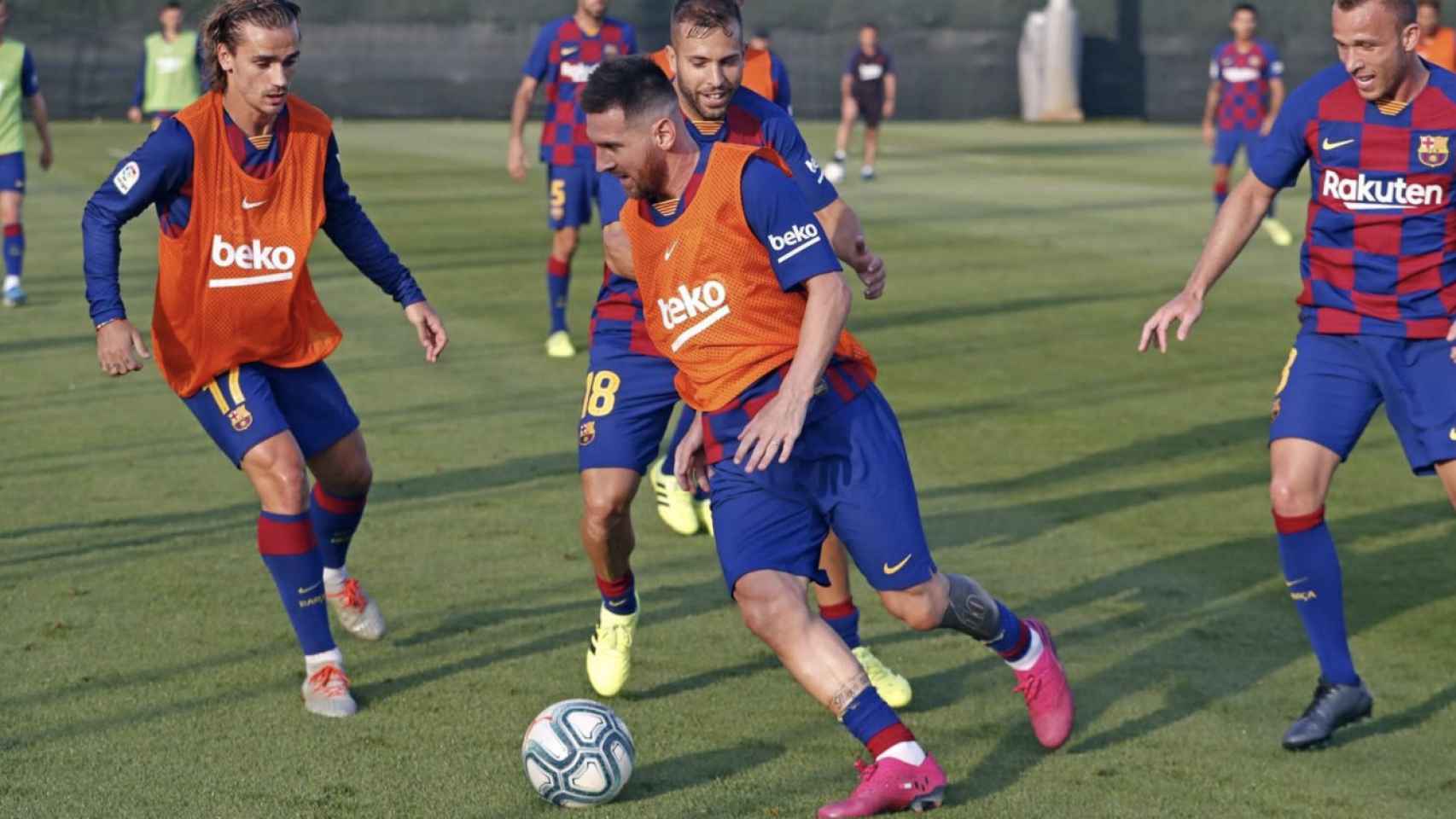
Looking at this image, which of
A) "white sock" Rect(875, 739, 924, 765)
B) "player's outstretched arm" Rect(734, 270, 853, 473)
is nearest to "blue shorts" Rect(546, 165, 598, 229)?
"player's outstretched arm" Rect(734, 270, 853, 473)

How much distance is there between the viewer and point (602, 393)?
591 centimetres

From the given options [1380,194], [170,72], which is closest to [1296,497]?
[1380,194]

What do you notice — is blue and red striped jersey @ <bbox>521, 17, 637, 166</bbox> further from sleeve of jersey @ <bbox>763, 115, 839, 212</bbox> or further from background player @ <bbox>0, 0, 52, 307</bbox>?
sleeve of jersey @ <bbox>763, 115, 839, 212</bbox>

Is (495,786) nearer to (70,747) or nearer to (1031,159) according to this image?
(70,747)

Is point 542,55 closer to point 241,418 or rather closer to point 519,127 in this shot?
point 519,127

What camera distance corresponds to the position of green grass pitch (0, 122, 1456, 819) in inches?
199

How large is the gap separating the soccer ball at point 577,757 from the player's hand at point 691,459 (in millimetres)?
673

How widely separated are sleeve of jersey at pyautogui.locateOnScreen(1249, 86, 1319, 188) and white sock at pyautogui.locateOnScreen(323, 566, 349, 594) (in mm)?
3253

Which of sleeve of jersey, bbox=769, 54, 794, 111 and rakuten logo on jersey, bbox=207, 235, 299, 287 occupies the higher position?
rakuten logo on jersey, bbox=207, 235, 299, 287

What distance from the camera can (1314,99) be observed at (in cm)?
554

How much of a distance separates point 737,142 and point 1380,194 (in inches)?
74.2

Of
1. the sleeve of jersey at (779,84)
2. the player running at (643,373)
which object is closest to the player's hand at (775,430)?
the player running at (643,373)

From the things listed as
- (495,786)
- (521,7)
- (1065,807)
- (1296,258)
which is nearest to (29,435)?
(495,786)

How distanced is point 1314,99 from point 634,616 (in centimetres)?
258
